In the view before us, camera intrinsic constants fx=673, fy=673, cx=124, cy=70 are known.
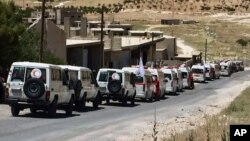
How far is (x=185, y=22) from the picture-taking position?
185 metres

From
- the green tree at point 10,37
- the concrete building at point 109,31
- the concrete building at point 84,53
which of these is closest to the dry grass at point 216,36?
the concrete building at point 109,31

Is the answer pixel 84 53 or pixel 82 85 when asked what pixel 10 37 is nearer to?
pixel 82 85

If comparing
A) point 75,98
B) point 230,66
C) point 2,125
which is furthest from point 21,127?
point 230,66

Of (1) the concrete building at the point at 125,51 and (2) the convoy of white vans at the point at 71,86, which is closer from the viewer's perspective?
(2) the convoy of white vans at the point at 71,86

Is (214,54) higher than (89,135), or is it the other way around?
(89,135)

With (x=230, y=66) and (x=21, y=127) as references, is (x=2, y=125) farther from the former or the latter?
(x=230, y=66)

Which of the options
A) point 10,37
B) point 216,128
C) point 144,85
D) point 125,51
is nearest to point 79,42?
point 125,51

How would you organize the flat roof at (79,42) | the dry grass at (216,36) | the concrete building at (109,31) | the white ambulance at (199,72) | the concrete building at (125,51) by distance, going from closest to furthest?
the flat roof at (79,42) < the concrete building at (125,51) < the white ambulance at (199,72) < the concrete building at (109,31) < the dry grass at (216,36)

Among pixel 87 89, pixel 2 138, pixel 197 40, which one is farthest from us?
pixel 197 40

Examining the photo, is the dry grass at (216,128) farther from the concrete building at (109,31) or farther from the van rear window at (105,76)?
the concrete building at (109,31)

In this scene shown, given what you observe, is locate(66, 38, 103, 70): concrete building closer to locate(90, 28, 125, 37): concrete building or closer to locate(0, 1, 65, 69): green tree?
locate(90, 28, 125, 37): concrete building

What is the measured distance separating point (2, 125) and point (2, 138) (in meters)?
4.13

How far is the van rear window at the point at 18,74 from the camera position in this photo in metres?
25.6

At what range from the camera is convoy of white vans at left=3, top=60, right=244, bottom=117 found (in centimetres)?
2548
